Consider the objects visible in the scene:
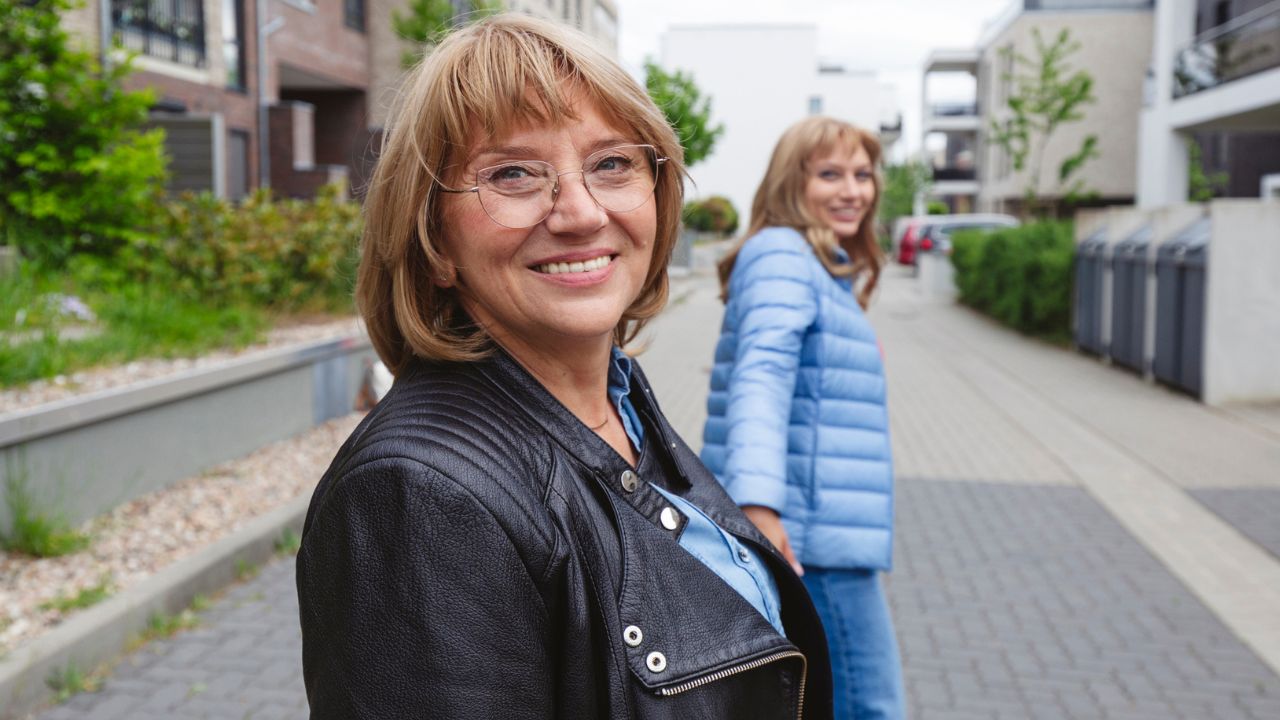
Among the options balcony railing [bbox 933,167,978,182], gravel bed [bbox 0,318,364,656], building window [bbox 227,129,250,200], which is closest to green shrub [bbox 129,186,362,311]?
gravel bed [bbox 0,318,364,656]

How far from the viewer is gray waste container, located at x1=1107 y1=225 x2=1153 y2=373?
12.4 meters

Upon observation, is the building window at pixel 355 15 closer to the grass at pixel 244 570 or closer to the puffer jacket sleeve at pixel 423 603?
the grass at pixel 244 570

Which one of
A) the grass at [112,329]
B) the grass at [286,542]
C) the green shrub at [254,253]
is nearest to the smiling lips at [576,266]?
the grass at [286,542]

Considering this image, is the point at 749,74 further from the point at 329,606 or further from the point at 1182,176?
the point at 329,606

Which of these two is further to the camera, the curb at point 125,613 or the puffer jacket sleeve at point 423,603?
the curb at point 125,613

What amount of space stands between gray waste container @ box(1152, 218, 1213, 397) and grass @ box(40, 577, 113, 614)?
31.4 feet

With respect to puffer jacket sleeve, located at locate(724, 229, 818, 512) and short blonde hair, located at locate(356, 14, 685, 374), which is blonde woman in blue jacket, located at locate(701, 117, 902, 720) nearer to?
puffer jacket sleeve, located at locate(724, 229, 818, 512)

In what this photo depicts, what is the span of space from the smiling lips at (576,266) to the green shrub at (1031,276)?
15100 mm

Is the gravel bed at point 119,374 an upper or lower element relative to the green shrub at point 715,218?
lower

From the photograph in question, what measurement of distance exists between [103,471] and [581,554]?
5079 millimetres

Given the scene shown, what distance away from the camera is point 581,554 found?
1.35 metres

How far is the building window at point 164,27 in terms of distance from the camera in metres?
17.7

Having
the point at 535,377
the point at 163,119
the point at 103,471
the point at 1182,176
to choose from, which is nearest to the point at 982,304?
the point at 1182,176

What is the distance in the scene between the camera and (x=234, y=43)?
2170 cm
